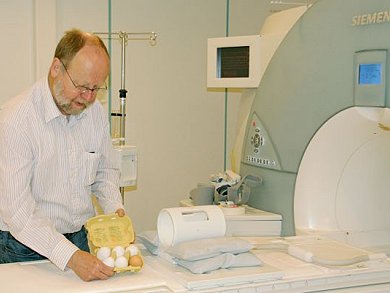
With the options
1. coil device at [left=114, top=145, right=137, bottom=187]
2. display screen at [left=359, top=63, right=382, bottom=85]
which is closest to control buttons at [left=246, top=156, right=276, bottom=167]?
display screen at [left=359, top=63, right=382, bottom=85]

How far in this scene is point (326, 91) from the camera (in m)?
2.07

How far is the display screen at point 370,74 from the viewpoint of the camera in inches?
72.9

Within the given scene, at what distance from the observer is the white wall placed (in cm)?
356

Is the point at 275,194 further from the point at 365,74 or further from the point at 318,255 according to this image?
the point at 365,74

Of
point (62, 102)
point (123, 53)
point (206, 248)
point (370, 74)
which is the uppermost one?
point (123, 53)

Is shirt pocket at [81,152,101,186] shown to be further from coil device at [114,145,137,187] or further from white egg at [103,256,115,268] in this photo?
coil device at [114,145,137,187]

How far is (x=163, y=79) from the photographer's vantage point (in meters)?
3.95

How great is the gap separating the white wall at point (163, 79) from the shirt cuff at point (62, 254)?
1.92 m

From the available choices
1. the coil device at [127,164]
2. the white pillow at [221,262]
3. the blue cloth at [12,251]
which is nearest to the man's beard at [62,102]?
the blue cloth at [12,251]

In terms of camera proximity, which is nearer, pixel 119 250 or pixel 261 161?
pixel 119 250

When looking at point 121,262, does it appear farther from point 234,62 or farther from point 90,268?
point 234,62

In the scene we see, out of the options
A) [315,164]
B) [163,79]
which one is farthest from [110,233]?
[163,79]

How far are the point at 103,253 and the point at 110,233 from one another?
4.0 inches

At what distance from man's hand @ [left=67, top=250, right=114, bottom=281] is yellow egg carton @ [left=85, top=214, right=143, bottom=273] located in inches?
2.5
